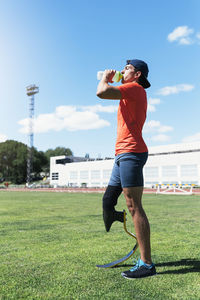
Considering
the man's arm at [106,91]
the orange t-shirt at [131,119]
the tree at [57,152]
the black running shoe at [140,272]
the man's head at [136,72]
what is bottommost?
the black running shoe at [140,272]

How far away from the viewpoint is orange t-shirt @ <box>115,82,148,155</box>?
2.97 meters

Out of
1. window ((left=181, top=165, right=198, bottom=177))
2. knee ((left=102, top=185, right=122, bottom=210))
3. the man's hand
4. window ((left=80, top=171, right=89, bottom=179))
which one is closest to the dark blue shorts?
knee ((left=102, top=185, right=122, bottom=210))

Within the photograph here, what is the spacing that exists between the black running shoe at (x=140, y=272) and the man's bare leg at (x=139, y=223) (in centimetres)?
5

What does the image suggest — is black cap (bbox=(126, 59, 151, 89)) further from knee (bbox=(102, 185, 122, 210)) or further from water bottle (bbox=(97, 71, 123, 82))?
knee (bbox=(102, 185, 122, 210))

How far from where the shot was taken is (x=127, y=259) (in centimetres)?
328

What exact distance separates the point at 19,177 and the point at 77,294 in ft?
289

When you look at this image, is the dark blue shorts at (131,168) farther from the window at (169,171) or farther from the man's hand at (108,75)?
the window at (169,171)

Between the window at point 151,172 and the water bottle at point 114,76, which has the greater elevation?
the water bottle at point 114,76

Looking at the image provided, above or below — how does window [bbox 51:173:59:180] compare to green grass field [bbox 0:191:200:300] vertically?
above

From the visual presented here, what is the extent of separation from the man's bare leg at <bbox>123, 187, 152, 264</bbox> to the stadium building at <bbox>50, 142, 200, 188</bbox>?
4682 centimetres

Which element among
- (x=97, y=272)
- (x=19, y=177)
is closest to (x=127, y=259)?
(x=97, y=272)

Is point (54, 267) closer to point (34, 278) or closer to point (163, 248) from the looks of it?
point (34, 278)

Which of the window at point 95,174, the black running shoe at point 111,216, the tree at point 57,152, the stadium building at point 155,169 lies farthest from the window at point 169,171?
the tree at point 57,152

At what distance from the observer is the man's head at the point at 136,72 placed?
3.21 metres
